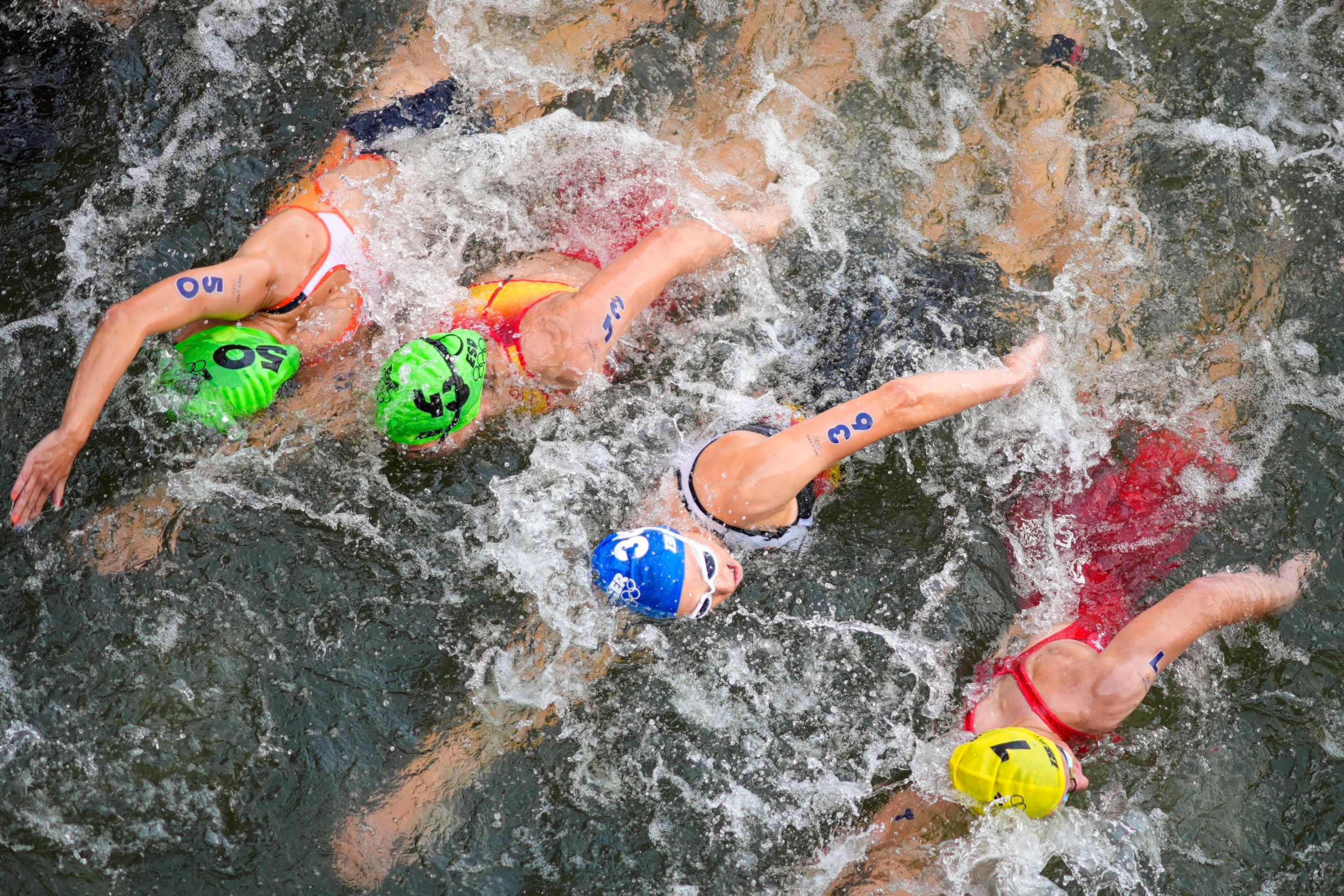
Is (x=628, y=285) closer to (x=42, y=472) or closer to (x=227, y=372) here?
(x=227, y=372)

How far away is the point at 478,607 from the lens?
15.5 ft

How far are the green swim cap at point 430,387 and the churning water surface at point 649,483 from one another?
694 millimetres

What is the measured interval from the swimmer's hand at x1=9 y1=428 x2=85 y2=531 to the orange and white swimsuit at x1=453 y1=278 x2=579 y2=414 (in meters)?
1.86

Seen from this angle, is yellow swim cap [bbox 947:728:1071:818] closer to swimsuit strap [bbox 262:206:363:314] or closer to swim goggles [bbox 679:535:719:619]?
swim goggles [bbox 679:535:719:619]

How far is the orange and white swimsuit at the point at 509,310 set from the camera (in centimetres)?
486

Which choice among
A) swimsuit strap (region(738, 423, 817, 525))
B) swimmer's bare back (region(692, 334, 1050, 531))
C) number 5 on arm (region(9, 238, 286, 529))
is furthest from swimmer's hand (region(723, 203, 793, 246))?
number 5 on arm (region(9, 238, 286, 529))

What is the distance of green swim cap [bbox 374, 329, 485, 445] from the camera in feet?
13.8

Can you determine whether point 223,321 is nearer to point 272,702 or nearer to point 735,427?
point 272,702

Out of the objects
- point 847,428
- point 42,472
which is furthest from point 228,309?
point 847,428

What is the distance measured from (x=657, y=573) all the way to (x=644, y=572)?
0.05m

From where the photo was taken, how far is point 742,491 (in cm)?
430

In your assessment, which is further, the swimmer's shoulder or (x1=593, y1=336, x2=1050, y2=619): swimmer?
the swimmer's shoulder

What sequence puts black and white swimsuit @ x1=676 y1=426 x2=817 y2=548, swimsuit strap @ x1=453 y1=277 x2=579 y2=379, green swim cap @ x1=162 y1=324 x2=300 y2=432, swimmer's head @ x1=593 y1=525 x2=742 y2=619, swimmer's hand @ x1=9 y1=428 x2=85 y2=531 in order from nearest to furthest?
swimmer's hand @ x1=9 y1=428 x2=85 y2=531, swimmer's head @ x1=593 y1=525 x2=742 y2=619, green swim cap @ x1=162 y1=324 x2=300 y2=432, black and white swimsuit @ x1=676 y1=426 x2=817 y2=548, swimsuit strap @ x1=453 y1=277 x2=579 y2=379

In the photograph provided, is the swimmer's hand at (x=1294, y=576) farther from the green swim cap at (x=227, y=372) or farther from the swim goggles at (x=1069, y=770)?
the green swim cap at (x=227, y=372)
